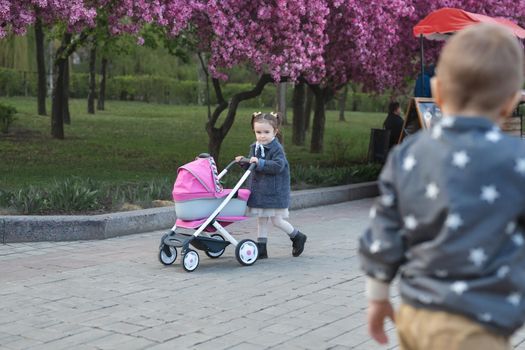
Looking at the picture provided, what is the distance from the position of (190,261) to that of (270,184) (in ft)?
3.39

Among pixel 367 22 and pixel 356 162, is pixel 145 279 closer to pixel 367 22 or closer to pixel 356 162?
pixel 367 22

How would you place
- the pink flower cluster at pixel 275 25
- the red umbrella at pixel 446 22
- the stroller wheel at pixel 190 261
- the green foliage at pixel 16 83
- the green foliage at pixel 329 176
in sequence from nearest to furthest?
the stroller wheel at pixel 190 261, the pink flower cluster at pixel 275 25, the red umbrella at pixel 446 22, the green foliage at pixel 329 176, the green foliage at pixel 16 83

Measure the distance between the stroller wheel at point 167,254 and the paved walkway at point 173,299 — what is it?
0.07 meters

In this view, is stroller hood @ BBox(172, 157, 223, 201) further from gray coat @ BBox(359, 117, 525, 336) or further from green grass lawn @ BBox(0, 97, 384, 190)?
green grass lawn @ BBox(0, 97, 384, 190)

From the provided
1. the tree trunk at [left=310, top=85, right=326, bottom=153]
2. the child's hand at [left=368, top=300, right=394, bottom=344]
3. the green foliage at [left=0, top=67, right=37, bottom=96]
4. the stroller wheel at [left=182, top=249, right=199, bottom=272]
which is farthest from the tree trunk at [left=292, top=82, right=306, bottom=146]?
the green foliage at [left=0, top=67, right=37, bottom=96]

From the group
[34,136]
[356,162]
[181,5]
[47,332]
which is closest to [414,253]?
[47,332]

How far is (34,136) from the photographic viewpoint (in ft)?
72.2

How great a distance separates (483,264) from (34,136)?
2087 cm

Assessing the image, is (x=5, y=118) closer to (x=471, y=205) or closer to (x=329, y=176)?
(x=329, y=176)

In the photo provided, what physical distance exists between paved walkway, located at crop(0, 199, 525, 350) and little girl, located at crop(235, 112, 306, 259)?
0.45 m

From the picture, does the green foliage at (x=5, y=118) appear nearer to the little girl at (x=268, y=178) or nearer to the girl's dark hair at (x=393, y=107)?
Answer: the girl's dark hair at (x=393, y=107)

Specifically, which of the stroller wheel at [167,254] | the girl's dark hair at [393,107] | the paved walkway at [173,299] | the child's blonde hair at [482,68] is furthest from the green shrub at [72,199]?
the girl's dark hair at [393,107]

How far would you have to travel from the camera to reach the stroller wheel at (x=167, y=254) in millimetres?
7125

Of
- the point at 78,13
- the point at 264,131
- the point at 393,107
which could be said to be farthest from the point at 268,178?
the point at 393,107
